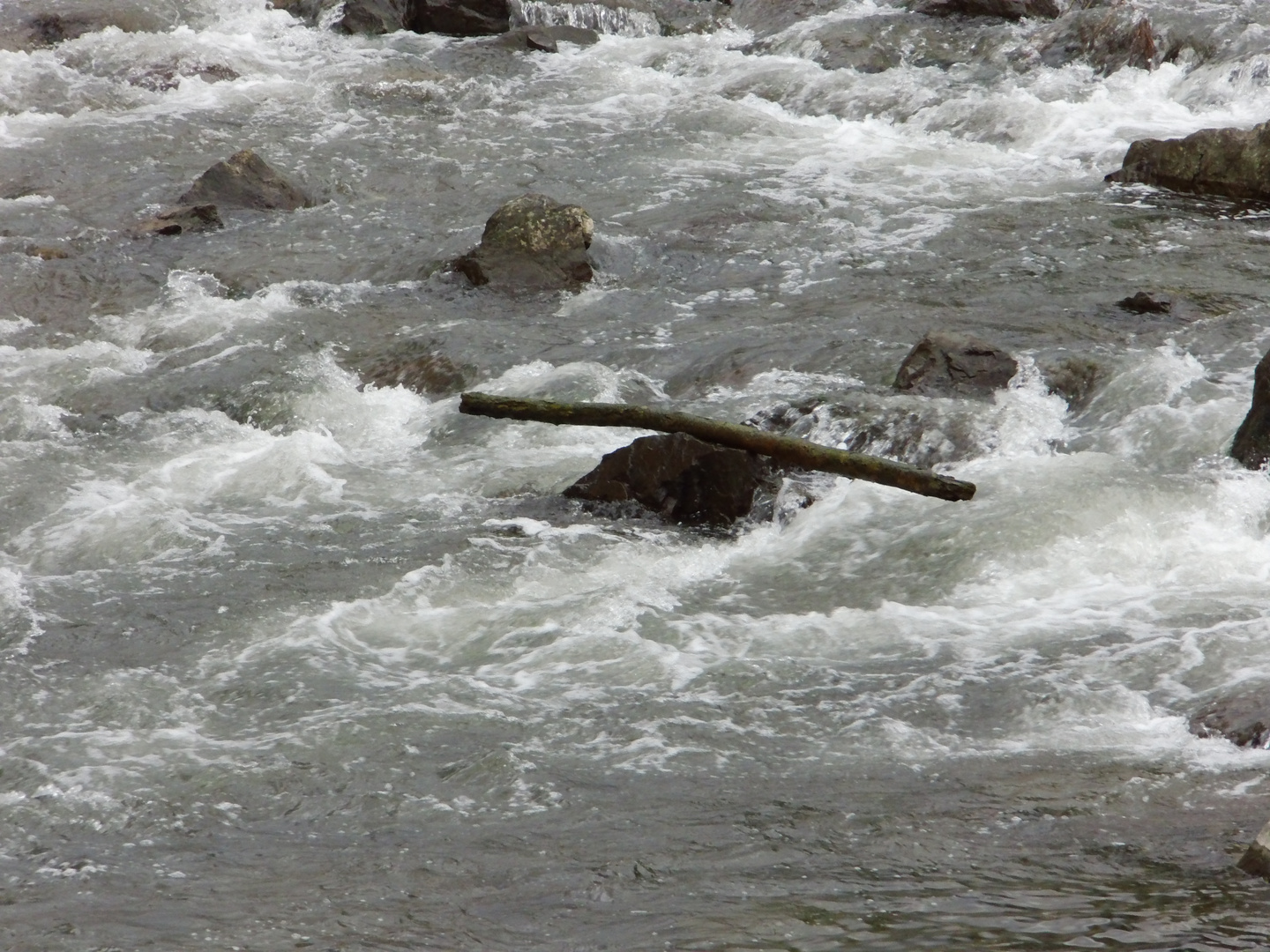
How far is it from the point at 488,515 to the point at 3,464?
2.97 meters

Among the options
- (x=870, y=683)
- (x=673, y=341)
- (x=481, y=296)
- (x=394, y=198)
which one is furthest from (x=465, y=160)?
(x=870, y=683)

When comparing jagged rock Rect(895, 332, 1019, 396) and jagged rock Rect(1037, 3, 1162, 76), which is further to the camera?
jagged rock Rect(1037, 3, 1162, 76)

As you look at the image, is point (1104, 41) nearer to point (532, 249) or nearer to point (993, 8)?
point (993, 8)

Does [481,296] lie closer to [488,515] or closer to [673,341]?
[673,341]

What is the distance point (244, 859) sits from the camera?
4672mm

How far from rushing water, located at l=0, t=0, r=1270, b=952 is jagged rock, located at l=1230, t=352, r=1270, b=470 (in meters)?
0.12

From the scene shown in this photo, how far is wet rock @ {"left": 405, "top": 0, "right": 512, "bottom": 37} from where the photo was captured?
57.9 ft

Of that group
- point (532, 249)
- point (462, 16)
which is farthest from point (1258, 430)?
point (462, 16)

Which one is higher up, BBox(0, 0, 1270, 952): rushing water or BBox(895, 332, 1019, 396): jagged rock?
BBox(895, 332, 1019, 396): jagged rock

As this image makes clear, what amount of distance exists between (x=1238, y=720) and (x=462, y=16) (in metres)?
14.8

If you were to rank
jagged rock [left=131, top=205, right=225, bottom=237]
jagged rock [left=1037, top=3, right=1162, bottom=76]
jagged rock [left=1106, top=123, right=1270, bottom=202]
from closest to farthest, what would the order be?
jagged rock [left=1106, top=123, right=1270, bottom=202], jagged rock [left=131, top=205, right=225, bottom=237], jagged rock [left=1037, top=3, right=1162, bottom=76]

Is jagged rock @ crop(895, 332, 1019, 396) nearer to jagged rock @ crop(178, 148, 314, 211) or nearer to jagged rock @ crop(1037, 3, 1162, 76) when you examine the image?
jagged rock @ crop(178, 148, 314, 211)

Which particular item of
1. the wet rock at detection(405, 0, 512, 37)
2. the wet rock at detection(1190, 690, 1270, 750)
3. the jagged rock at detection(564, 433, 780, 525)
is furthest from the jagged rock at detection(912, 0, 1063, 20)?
the wet rock at detection(1190, 690, 1270, 750)

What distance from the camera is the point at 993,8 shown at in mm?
16672
